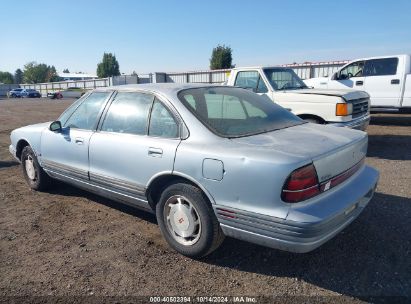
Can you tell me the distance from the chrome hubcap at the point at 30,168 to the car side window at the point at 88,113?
1.07 m

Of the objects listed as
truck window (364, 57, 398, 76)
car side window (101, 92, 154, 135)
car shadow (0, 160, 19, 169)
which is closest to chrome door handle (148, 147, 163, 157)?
car side window (101, 92, 154, 135)

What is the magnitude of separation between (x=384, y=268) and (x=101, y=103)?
334cm

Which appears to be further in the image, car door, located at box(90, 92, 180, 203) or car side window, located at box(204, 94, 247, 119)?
car side window, located at box(204, 94, 247, 119)

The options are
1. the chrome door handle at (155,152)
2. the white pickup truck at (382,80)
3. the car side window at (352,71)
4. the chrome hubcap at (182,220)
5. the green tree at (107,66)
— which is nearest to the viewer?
the chrome hubcap at (182,220)

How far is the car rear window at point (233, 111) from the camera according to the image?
3.18 meters

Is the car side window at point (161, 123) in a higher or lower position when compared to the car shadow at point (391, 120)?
higher

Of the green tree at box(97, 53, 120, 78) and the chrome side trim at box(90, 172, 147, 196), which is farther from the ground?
the green tree at box(97, 53, 120, 78)

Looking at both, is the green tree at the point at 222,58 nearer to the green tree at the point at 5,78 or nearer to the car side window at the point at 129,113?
the car side window at the point at 129,113

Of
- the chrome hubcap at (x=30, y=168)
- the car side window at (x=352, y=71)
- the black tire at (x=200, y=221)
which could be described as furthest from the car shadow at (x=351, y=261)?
the car side window at (x=352, y=71)

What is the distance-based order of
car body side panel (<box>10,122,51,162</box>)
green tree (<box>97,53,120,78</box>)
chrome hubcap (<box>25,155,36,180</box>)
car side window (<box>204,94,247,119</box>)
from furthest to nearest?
green tree (<box>97,53,120,78</box>)
chrome hubcap (<box>25,155,36,180</box>)
car body side panel (<box>10,122,51,162</box>)
car side window (<box>204,94,247,119</box>)

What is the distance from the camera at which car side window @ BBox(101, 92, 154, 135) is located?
3.52 meters

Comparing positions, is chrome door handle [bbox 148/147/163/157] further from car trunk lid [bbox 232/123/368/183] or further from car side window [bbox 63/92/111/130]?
car side window [bbox 63/92/111/130]

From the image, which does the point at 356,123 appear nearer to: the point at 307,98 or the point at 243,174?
the point at 307,98

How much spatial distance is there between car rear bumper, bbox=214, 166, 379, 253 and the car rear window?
29.9 inches
